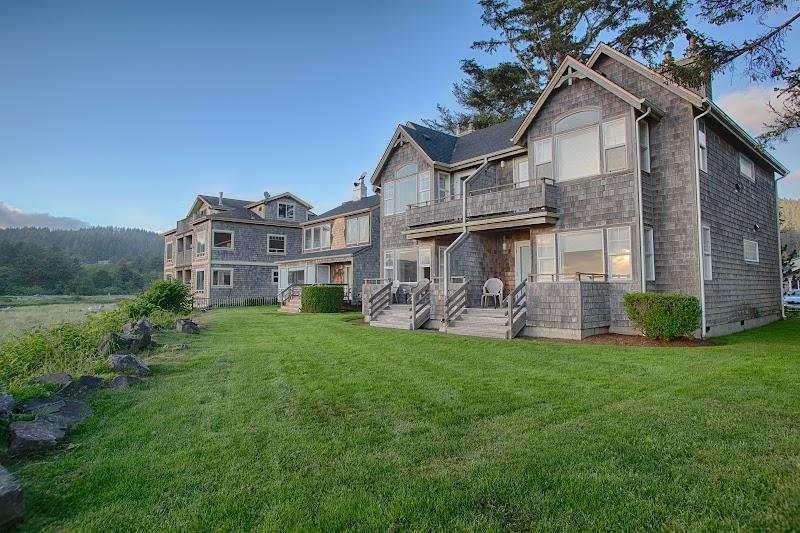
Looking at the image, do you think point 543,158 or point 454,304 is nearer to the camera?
point 454,304

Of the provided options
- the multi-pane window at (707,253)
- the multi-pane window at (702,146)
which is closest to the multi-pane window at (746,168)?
the multi-pane window at (702,146)

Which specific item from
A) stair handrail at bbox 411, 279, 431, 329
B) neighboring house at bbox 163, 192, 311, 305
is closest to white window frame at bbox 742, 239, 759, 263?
stair handrail at bbox 411, 279, 431, 329

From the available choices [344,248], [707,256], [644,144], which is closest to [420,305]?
[644,144]

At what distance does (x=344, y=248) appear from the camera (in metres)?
29.2

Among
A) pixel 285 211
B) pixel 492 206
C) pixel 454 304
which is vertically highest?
pixel 285 211

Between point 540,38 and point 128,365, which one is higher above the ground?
point 540,38

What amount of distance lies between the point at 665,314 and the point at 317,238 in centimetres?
2553

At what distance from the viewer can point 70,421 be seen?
533 centimetres

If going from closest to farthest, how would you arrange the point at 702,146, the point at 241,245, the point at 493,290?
the point at 702,146 < the point at 493,290 < the point at 241,245

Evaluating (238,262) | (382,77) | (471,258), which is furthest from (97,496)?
(238,262)

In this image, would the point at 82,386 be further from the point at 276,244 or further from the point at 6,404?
the point at 276,244

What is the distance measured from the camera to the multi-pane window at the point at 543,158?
1497 centimetres

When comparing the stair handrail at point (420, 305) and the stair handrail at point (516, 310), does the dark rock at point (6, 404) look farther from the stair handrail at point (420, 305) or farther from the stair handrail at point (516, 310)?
the stair handrail at point (420, 305)

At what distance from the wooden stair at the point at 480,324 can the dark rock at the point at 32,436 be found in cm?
1044
